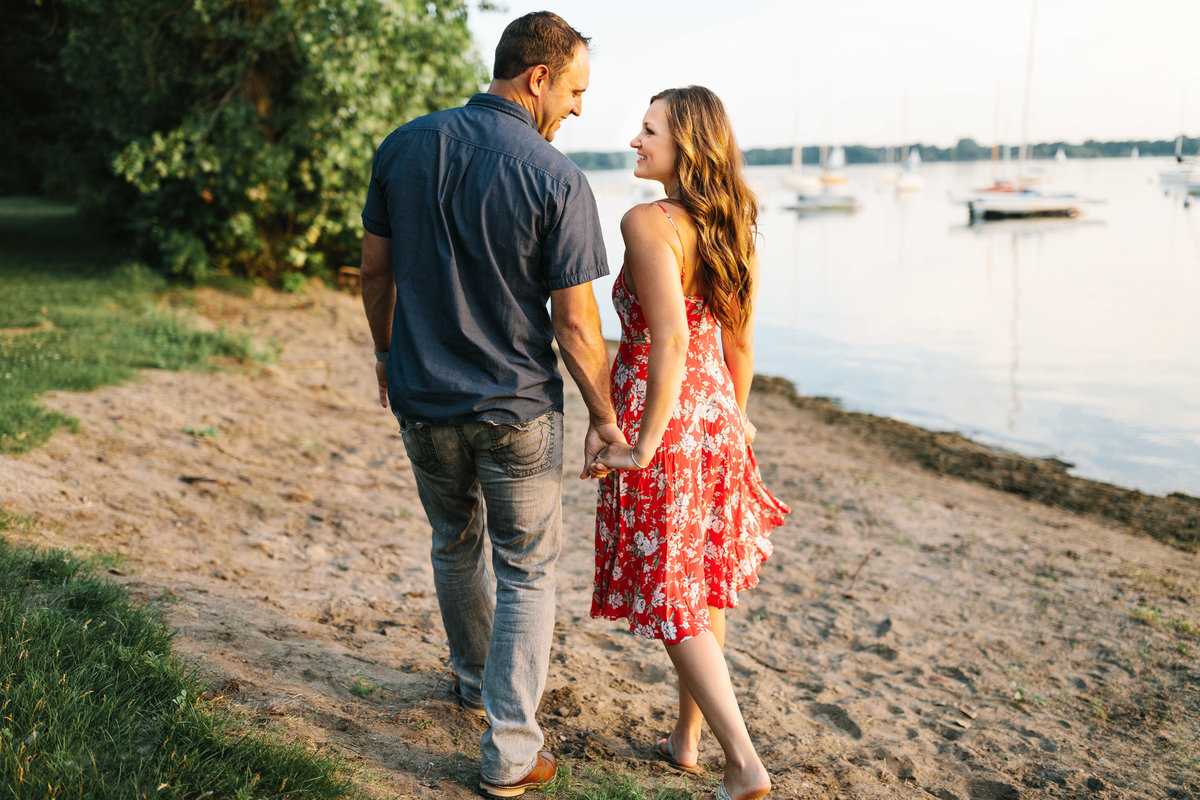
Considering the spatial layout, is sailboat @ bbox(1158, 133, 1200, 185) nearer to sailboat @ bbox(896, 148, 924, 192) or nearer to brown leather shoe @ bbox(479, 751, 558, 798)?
sailboat @ bbox(896, 148, 924, 192)

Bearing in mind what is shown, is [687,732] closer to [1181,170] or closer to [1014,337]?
[1014,337]

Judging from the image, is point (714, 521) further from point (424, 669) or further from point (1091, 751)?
point (1091, 751)

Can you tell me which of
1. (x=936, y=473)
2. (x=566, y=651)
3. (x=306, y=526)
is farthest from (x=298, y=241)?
(x=566, y=651)

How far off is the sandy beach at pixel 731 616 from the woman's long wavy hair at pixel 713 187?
5.78 feet

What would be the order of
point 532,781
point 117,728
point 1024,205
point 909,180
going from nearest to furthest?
point 117,728
point 532,781
point 1024,205
point 909,180

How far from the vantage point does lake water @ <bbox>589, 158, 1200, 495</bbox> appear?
36.9 feet

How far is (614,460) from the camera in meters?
2.72

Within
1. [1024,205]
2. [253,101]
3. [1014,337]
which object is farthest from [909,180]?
[253,101]

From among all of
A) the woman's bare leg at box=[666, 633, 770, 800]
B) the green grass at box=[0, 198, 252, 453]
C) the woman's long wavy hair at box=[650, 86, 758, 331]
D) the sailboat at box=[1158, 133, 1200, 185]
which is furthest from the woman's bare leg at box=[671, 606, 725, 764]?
the sailboat at box=[1158, 133, 1200, 185]

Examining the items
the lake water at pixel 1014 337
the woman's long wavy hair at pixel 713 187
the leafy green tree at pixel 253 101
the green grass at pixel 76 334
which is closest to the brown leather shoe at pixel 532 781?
the woman's long wavy hair at pixel 713 187

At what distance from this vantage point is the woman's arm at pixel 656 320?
265 cm

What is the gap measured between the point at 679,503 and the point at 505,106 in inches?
52.4

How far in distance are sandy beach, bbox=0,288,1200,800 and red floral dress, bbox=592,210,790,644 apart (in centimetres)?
72

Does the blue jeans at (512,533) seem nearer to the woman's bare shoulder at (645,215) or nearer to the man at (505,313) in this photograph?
the man at (505,313)
